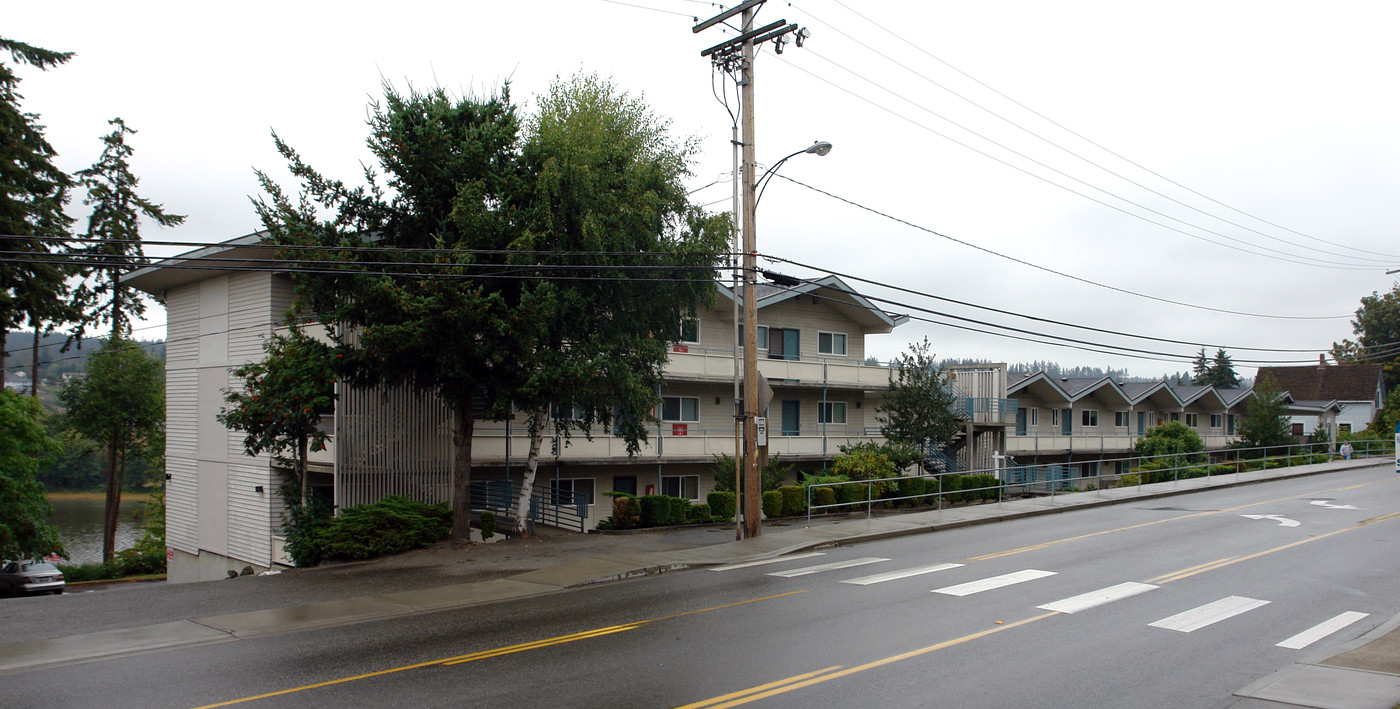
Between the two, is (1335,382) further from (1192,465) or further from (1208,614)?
(1208,614)

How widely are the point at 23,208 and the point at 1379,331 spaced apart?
9733 cm

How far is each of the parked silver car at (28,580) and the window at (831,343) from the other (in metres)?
29.3

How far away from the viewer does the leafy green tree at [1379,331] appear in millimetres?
76250

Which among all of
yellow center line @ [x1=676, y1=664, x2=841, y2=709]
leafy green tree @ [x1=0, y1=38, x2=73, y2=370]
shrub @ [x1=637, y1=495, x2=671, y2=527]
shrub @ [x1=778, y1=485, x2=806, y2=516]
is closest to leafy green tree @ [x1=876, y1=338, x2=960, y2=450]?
shrub @ [x1=778, y1=485, x2=806, y2=516]

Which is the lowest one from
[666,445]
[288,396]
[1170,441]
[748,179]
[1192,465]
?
[1192,465]

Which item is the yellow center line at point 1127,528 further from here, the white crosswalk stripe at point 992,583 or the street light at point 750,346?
the street light at point 750,346

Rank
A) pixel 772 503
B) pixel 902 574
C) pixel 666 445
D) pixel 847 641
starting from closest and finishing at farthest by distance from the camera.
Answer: pixel 847 641, pixel 902 574, pixel 772 503, pixel 666 445

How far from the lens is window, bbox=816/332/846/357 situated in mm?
38219

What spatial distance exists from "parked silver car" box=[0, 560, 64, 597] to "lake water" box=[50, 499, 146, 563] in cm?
2776

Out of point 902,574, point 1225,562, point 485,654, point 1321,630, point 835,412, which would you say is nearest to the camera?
point 485,654

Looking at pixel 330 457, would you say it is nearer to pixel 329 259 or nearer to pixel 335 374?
pixel 335 374

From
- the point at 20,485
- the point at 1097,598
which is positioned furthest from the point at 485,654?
the point at 20,485

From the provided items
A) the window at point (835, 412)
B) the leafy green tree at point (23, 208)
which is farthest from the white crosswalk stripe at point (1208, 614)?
the leafy green tree at point (23, 208)

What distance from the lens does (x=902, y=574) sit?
50.7 ft
